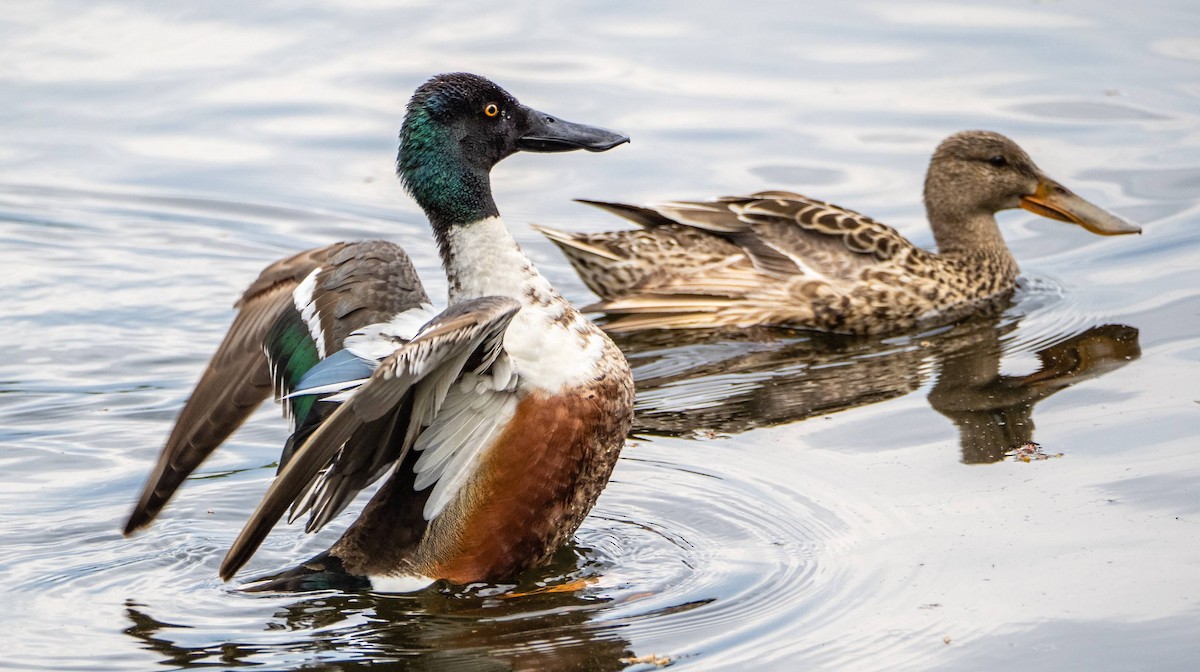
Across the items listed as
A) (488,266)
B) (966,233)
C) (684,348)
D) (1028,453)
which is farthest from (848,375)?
(488,266)

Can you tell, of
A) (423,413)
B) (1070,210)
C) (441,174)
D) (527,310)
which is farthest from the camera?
(1070,210)

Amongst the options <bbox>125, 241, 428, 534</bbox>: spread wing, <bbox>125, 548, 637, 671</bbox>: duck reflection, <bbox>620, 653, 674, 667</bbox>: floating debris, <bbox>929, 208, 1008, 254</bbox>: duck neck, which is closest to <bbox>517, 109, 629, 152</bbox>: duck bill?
<bbox>125, 241, 428, 534</bbox>: spread wing

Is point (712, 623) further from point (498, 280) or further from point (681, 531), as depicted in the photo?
point (498, 280)

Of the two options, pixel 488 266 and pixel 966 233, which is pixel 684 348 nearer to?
pixel 966 233

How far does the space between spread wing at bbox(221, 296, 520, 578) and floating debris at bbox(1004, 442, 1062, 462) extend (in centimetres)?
206

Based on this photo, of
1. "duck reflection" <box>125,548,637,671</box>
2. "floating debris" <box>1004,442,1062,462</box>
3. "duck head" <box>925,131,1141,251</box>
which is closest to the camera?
"duck reflection" <box>125,548,637,671</box>

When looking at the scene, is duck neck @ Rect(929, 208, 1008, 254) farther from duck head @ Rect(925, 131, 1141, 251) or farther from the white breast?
the white breast

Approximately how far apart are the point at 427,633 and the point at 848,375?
2997mm

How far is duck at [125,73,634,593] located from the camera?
5230mm

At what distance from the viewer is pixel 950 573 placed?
5176 millimetres

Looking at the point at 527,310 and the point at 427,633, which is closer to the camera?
the point at 427,633

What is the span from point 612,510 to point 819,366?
202 cm

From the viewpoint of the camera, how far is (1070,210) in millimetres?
8898

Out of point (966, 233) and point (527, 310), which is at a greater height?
point (527, 310)
